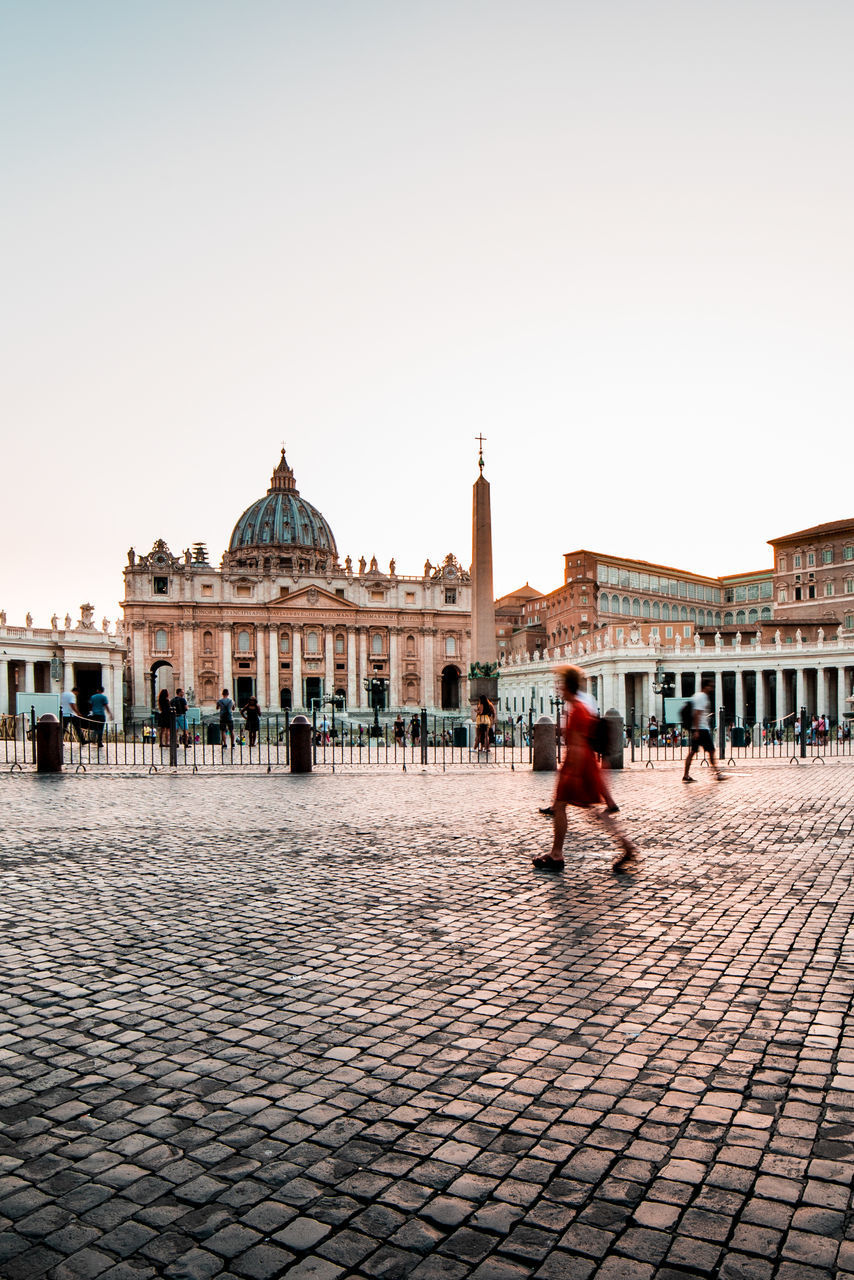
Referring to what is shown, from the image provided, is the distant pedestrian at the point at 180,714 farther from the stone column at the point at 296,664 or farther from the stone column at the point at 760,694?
the stone column at the point at 296,664

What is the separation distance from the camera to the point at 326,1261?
266cm

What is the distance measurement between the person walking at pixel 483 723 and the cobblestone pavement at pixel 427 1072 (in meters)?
18.5

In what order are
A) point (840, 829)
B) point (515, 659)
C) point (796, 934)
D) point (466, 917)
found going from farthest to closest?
point (515, 659)
point (840, 829)
point (466, 917)
point (796, 934)

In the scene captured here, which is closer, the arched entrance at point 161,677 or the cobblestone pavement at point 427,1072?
the cobblestone pavement at point 427,1072

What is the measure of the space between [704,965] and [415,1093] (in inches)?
88.0

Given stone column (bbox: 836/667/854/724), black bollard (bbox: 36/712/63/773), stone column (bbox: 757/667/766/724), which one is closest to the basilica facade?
stone column (bbox: 757/667/766/724)

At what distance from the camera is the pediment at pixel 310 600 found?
93.1m

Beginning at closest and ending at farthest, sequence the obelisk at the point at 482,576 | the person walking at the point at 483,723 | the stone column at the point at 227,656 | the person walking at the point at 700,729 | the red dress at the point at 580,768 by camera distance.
A: 1. the red dress at the point at 580,768
2. the person walking at the point at 700,729
3. the person walking at the point at 483,723
4. the obelisk at the point at 482,576
5. the stone column at the point at 227,656

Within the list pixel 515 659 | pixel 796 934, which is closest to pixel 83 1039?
pixel 796 934

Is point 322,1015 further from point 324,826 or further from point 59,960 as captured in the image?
point 324,826

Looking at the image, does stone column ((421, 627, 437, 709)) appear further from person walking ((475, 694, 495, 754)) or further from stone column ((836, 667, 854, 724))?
person walking ((475, 694, 495, 754))

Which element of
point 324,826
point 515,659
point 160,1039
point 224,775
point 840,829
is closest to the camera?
point 160,1039

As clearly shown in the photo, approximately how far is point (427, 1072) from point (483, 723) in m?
23.9

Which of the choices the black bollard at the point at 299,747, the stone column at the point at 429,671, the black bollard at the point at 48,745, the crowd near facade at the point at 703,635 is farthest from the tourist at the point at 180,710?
the stone column at the point at 429,671
